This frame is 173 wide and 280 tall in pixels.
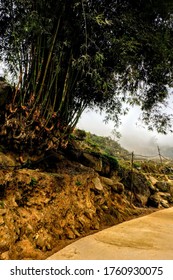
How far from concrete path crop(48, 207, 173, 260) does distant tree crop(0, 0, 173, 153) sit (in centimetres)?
294

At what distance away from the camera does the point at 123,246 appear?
493 centimetres

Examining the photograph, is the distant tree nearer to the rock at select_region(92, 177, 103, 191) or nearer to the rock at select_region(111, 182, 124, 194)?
the rock at select_region(92, 177, 103, 191)

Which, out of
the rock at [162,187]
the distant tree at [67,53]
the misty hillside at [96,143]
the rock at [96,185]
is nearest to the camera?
the distant tree at [67,53]

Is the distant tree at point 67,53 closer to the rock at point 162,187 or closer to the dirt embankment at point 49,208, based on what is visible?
the dirt embankment at point 49,208

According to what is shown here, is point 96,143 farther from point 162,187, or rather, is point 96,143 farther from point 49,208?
point 49,208

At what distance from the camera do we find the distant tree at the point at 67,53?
6.53 m

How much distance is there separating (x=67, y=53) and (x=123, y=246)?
578cm

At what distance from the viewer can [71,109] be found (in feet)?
26.4

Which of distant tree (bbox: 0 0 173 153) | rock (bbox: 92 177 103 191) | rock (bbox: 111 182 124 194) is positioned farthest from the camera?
rock (bbox: 111 182 124 194)

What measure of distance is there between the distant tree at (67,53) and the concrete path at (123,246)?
294 cm

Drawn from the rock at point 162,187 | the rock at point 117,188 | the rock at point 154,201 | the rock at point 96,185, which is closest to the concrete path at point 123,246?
the rock at point 96,185

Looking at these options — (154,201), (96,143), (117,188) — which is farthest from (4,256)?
(96,143)

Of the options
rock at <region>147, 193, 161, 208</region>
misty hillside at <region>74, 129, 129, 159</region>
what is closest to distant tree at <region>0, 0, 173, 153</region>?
misty hillside at <region>74, 129, 129, 159</region>

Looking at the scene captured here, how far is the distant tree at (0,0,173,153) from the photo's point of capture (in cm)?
653
